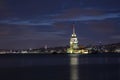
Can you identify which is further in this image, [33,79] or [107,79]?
[33,79]

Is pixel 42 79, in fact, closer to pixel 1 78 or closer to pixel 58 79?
pixel 58 79

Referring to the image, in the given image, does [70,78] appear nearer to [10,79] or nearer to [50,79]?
[50,79]

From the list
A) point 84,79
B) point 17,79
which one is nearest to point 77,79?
point 84,79

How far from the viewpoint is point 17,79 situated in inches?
2116

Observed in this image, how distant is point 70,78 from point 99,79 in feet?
15.2

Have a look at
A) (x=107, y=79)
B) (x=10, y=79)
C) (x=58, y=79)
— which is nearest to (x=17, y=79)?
(x=10, y=79)

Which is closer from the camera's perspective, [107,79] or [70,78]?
[107,79]

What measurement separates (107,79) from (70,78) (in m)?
6.27

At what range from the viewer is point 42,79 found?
2060 inches

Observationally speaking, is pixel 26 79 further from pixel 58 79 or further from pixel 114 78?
pixel 114 78

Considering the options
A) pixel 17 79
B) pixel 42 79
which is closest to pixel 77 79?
pixel 42 79

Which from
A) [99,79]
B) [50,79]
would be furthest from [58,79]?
[99,79]

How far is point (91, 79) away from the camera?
51844 mm

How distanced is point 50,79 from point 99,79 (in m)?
7.37
